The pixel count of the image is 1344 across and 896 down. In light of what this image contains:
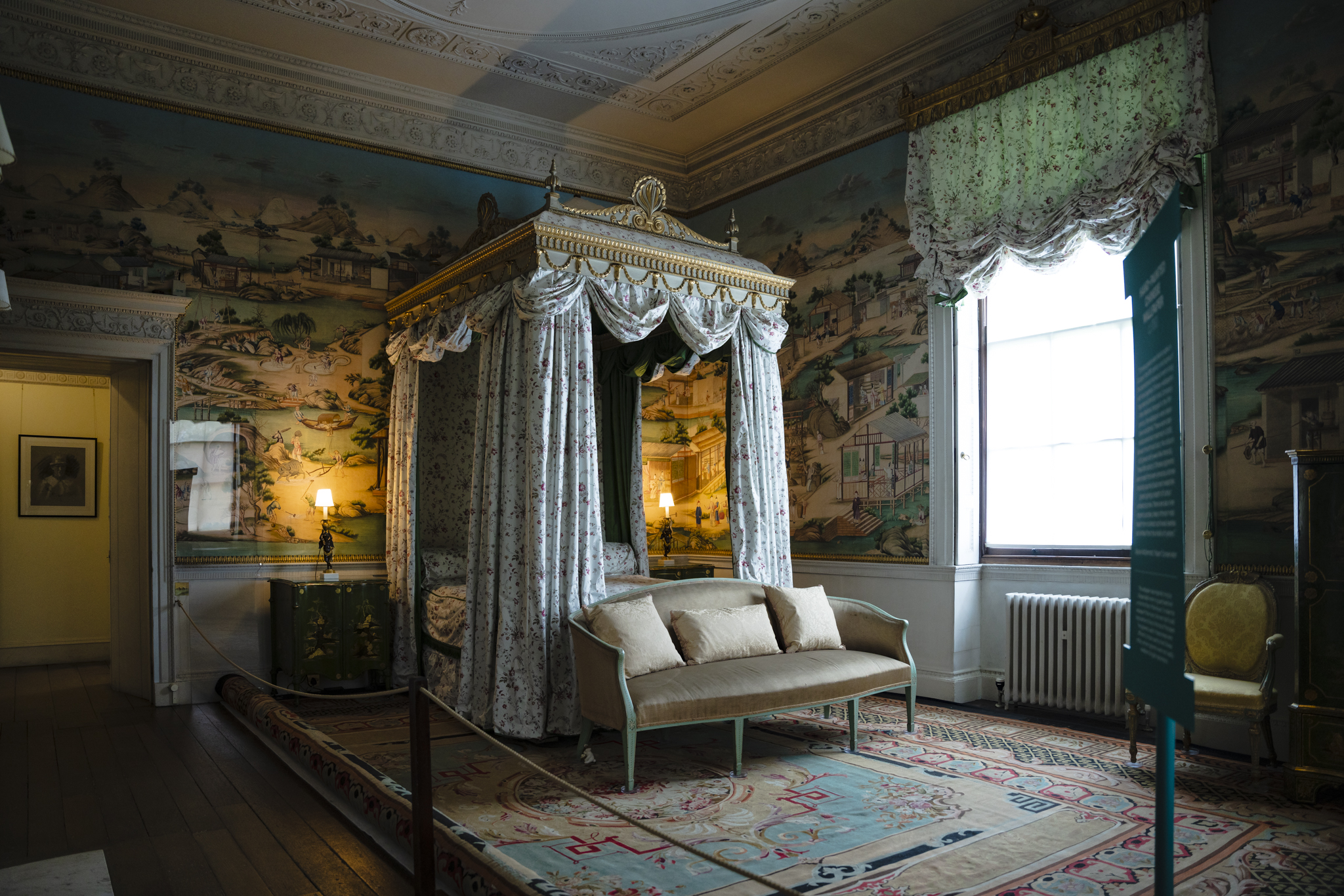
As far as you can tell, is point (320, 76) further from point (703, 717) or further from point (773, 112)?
point (703, 717)

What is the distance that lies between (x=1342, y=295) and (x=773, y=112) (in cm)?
540

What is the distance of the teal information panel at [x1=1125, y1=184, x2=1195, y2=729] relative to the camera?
2.09 metres

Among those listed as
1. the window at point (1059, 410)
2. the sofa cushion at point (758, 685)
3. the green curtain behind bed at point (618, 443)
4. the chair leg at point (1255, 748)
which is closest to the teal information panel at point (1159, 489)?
the sofa cushion at point (758, 685)

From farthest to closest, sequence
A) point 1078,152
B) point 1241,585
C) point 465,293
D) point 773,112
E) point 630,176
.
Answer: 1. point 630,176
2. point 773,112
3. point 465,293
4. point 1078,152
5. point 1241,585

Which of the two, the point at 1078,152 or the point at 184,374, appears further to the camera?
the point at 184,374

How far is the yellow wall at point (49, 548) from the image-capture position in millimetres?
9781

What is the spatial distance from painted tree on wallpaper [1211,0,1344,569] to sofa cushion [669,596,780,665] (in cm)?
300

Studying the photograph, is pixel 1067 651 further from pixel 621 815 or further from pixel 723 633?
pixel 621 815

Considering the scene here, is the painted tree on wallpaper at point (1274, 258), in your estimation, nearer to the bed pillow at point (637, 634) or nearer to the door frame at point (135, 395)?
the bed pillow at point (637, 634)

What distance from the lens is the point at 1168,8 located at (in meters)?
6.05

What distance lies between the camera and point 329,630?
7.44 meters

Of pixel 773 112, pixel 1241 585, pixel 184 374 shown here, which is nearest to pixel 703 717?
pixel 1241 585

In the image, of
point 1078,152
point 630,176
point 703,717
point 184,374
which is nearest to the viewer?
point 703,717

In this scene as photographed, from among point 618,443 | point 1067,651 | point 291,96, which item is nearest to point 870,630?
point 1067,651
